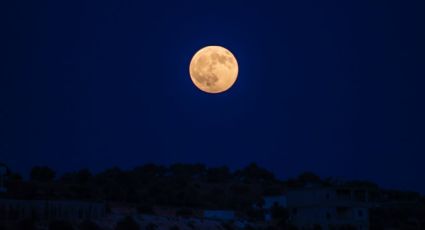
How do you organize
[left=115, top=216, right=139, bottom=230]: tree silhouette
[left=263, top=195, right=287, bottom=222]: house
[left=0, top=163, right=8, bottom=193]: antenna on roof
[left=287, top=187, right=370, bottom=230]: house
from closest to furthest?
[left=115, top=216, right=139, bottom=230]: tree silhouette → [left=0, top=163, right=8, bottom=193]: antenna on roof → [left=287, top=187, right=370, bottom=230]: house → [left=263, top=195, right=287, bottom=222]: house

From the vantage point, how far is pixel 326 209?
73562 mm

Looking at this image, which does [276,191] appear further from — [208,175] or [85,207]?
[85,207]

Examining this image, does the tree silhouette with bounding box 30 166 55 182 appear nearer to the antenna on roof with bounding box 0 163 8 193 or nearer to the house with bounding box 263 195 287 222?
the antenna on roof with bounding box 0 163 8 193

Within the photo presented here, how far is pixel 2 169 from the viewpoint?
70125mm

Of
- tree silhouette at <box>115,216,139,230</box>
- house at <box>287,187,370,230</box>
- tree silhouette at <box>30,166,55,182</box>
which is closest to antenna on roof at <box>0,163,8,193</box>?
tree silhouette at <box>115,216,139,230</box>

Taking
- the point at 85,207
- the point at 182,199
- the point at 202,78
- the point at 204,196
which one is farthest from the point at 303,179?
the point at 85,207

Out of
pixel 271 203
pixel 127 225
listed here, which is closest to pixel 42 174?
pixel 271 203

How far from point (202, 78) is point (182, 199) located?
26827 mm

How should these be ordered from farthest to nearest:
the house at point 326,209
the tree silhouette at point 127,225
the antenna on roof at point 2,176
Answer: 1. the house at point 326,209
2. the antenna on roof at point 2,176
3. the tree silhouette at point 127,225

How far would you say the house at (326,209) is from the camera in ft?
241

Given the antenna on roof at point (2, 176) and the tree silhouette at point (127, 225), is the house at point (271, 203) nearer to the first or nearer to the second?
the tree silhouette at point (127, 225)

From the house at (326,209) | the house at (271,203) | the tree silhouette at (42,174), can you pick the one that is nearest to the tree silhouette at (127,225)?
the house at (326,209)

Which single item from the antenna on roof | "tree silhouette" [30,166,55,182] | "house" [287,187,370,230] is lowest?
"house" [287,187,370,230]

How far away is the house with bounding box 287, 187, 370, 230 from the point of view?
7350cm
